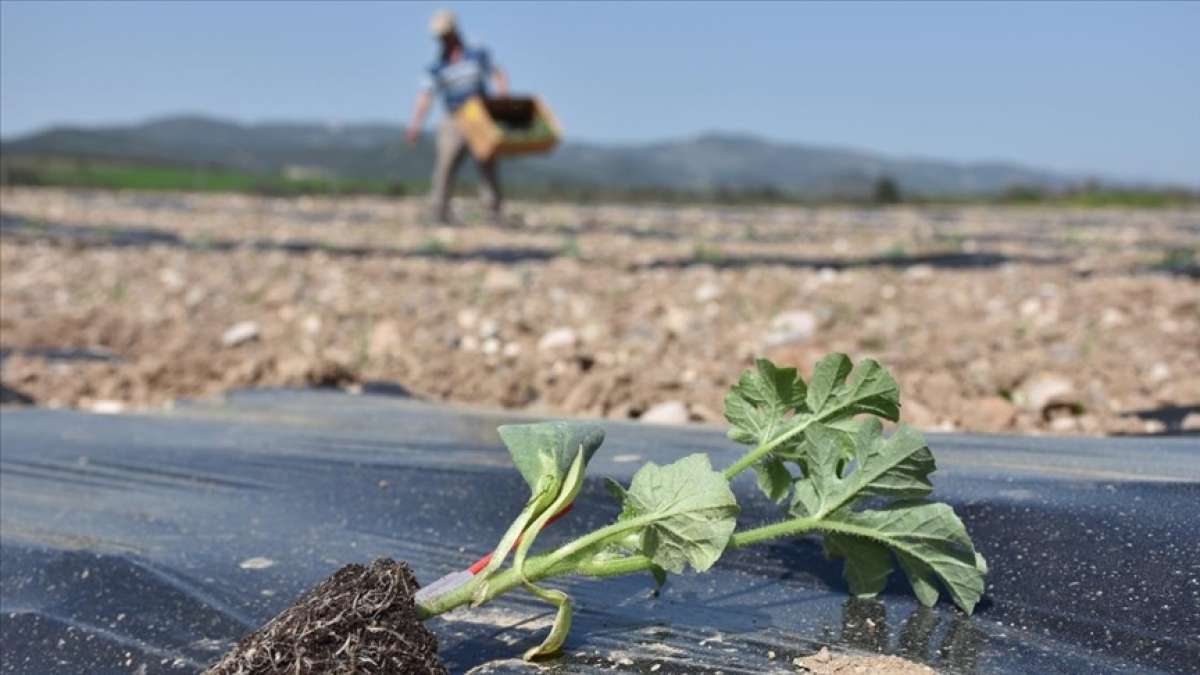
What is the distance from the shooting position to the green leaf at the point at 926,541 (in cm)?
120

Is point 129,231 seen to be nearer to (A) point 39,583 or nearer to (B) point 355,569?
(A) point 39,583

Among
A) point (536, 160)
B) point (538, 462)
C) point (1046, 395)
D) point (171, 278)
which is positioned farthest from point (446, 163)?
point (536, 160)

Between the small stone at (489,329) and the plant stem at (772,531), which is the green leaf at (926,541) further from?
the small stone at (489,329)

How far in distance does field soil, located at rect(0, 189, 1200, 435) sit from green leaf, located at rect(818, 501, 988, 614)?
4.32 feet

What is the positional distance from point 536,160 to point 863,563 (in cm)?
4296

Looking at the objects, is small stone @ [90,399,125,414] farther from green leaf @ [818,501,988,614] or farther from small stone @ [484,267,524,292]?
green leaf @ [818,501,988,614]

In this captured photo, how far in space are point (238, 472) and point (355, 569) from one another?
101 centimetres

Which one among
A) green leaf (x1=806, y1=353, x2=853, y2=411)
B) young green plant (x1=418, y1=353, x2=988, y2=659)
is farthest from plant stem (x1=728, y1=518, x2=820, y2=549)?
green leaf (x1=806, y1=353, x2=853, y2=411)

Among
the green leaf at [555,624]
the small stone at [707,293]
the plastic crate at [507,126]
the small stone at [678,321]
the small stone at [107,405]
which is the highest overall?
the plastic crate at [507,126]

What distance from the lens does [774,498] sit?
4.27 ft

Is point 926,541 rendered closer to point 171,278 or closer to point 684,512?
point 684,512

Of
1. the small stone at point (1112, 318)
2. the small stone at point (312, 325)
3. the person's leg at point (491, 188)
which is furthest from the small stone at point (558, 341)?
A: the person's leg at point (491, 188)

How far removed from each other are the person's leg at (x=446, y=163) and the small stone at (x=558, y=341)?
17.7 ft

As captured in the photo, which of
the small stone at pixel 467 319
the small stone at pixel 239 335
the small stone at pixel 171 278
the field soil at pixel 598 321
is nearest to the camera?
the field soil at pixel 598 321
